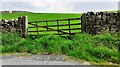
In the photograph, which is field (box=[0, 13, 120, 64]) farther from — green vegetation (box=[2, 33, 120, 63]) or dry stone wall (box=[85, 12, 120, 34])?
dry stone wall (box=[85, 12, 120, 34])

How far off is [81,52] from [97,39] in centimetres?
263

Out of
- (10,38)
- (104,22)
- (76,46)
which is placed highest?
(104,22)

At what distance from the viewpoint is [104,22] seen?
23328 millimetres

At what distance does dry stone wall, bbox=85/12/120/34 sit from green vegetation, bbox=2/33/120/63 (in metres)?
1.23

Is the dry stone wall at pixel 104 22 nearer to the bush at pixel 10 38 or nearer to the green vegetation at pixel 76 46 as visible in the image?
the green vegetation at pixel 76 46

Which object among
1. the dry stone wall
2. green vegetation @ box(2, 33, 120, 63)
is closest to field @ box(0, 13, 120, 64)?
green vegetation @ box(2, 33, 120, 63)

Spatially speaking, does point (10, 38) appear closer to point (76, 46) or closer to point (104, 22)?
point (76, 46)

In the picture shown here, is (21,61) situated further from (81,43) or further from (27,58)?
(81,43)

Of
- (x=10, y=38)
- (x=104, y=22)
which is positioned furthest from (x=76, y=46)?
(x=10, y=38)

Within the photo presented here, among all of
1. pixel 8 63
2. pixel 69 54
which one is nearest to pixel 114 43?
pixel 69 54

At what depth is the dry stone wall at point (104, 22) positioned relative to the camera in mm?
23156

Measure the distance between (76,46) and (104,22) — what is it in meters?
4.23

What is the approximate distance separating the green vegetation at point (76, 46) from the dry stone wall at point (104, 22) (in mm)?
1231

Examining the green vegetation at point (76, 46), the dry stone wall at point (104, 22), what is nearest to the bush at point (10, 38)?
the green vegetation at point (76, 46)
